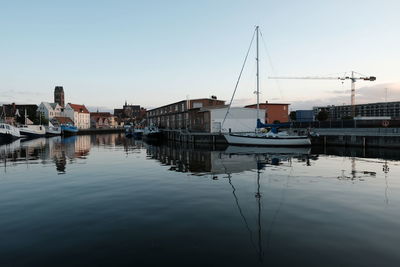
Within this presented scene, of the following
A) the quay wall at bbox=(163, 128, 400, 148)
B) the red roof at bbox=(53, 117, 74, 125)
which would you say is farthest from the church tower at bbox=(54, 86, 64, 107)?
the quay wall at bbox=(163, 128, 400, 148)

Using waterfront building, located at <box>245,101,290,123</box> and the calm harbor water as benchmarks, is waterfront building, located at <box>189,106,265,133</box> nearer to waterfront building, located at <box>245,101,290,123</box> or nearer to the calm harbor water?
waterfront building, located at <box>245,101,290,123</box>

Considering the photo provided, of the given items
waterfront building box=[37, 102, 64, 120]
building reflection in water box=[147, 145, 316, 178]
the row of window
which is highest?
waterfront building box=[37, 102, 64, 120]

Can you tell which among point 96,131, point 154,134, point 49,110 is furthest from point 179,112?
point 49,110

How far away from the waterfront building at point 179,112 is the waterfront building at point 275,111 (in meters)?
13.6

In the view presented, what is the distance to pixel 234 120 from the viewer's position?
59.9 metres

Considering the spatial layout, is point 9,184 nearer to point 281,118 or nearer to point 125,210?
point 125,210

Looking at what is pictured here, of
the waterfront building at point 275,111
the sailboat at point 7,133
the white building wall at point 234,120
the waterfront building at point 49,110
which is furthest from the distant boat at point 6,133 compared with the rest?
the waterfront building at point 275,111

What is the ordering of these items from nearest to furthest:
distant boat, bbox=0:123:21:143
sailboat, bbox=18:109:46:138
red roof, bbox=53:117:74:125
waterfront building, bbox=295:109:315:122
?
distant boat, bbox=0:123:21:143 < sailboat, bbox=18:109:46:138 < waterfront building, bbox=295:109:315:122 < red roof, bbox=53:117:74:125

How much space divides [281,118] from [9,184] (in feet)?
215

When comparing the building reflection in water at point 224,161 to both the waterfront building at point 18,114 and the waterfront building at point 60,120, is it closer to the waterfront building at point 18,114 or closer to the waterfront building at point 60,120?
the waterfront building at point 18,114

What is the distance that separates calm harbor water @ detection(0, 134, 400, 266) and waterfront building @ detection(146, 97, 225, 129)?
56.5 m

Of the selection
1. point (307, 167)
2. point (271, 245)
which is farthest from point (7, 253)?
point (307, 167)

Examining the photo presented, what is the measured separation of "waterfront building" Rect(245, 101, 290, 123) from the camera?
235ft

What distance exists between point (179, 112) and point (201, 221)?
6949cm
